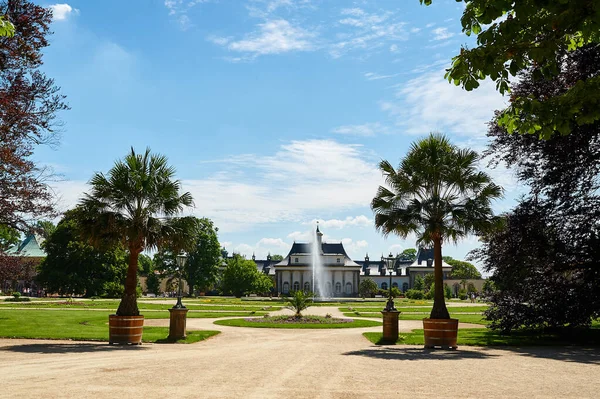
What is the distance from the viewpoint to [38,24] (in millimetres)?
19250

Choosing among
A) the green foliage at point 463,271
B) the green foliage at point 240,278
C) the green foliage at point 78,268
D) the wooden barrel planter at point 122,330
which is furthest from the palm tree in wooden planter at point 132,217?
the green foliage at point 463,271

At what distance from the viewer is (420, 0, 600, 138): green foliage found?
231 inches

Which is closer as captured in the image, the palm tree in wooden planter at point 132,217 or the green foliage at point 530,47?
the green foliage at point 530,47

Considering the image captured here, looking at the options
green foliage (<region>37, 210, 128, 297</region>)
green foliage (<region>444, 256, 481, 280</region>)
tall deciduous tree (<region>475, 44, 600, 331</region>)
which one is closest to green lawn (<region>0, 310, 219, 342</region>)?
tall deciduous tree (<region>475, 44, 600, 331</region>)

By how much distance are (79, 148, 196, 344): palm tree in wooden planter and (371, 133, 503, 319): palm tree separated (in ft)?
23.6

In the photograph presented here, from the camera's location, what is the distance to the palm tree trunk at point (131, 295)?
17844mm

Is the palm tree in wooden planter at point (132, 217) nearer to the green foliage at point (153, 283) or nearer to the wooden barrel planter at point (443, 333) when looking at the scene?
the wooden barrel planter at point (443, 333)

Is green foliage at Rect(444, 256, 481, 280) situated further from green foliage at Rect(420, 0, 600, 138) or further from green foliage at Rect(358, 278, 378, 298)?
green foliage at Rect(420, 0, 600, 138)

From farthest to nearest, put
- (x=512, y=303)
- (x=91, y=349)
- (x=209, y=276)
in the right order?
1. (x=209, y=276)
2. (x=512, y=303)
3. (x=91, y=349)

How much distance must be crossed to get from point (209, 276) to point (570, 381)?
223 feet

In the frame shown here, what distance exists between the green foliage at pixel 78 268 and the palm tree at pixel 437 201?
155 ft

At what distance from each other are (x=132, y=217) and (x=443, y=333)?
426 inches

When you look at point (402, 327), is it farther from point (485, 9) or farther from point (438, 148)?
point (485, 9)

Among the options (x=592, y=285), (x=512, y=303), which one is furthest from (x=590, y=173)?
(x=512, y=303)
